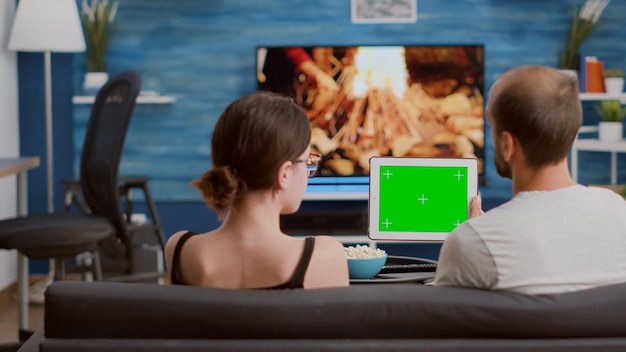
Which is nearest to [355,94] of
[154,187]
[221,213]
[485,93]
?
[485,93]

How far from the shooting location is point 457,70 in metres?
5.89

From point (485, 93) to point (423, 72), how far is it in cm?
43

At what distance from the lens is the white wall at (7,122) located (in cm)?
550

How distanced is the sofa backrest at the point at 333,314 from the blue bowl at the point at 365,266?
608 millimetres

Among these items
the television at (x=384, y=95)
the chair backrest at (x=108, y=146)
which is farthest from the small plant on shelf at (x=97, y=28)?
the chair backrest at (x=108, y=146)

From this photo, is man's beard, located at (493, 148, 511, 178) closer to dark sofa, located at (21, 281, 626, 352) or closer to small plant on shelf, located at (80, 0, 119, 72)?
dark sofa, located at (21, 281, 626, 352)

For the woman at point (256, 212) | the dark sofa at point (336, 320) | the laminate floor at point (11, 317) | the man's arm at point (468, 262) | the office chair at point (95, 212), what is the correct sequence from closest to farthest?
the dark sofa at point (336, 320) → the man's arm at point (468, 262) → the woman at point (256, 212) → the office chair at point (95, 212) → the laminate floor at point (11, 317)

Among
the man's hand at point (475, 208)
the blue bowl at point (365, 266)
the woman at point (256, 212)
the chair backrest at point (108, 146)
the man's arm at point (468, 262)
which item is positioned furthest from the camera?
the chair backrest at point (108, 146)

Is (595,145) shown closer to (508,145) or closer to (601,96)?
(601,96)

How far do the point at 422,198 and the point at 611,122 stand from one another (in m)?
3.77

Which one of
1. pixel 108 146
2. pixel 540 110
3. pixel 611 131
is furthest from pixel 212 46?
pixel 540 110

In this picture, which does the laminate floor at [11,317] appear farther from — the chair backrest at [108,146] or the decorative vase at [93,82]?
the decorative vase at [93,82]

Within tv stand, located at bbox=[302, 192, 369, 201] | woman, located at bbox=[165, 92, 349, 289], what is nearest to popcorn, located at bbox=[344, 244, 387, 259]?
woman, located at bbox=[165, 92, 349, 289]

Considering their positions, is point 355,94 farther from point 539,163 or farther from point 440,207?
point 539,163
